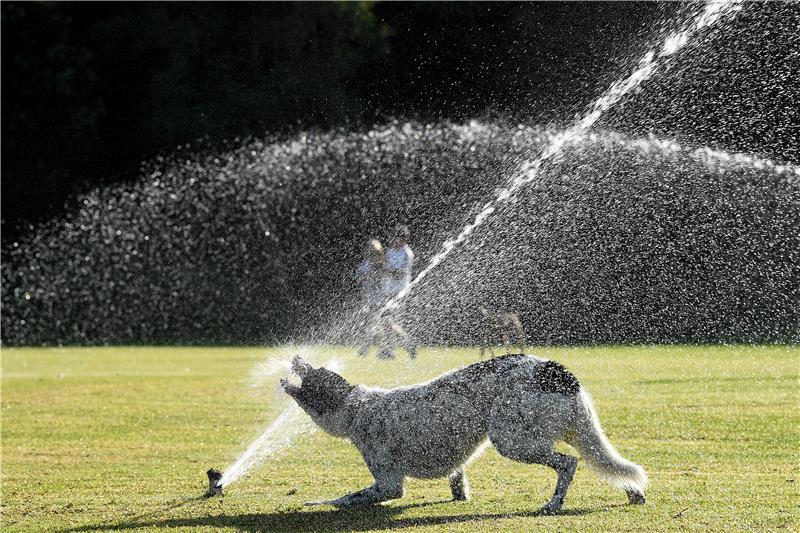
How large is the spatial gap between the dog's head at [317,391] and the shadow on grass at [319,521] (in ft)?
1.91

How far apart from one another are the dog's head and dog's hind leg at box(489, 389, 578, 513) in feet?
2.99

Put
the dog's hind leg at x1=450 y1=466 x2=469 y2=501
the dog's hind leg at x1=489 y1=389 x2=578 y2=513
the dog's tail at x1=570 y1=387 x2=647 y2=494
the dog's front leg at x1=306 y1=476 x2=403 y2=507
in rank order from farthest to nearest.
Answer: the dog's hind leg at x1=450 y1=466 x2=469 y2=501 < the dog's front leg at x1=306 y1=476 x2=403 y2=507 < the dog's tail at x1=570 y1=387 x2=647 y2=494 < the dog's hind leg at x1=489 y1=389 x2=578 y2=513

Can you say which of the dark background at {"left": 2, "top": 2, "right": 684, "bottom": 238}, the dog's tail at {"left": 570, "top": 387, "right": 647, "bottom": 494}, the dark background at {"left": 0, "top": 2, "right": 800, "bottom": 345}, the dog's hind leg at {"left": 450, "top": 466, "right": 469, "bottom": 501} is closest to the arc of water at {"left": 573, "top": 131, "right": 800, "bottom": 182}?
the dark background at {"left": 0, "top": 2, "right": 800, "bottom": 345}

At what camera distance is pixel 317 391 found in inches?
269

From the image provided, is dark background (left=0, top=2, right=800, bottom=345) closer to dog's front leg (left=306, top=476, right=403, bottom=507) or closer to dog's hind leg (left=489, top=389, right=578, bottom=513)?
dog's front leg (left=306, top=476, right=403, bottom=507)

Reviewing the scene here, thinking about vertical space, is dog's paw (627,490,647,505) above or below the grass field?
below

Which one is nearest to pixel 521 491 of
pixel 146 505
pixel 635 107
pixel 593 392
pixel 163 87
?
pixel 146 505

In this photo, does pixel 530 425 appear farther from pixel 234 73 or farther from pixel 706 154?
pixel 234 73

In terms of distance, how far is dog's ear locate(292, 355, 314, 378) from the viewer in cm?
686

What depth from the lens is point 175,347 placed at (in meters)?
23.4

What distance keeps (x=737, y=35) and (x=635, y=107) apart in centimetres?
213

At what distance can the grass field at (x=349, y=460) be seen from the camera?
6555 mm

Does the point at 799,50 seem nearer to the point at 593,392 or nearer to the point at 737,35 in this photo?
the point at 737,35

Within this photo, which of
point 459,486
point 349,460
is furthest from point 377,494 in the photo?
point 349,460
